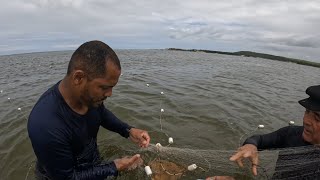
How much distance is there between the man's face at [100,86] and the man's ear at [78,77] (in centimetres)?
7

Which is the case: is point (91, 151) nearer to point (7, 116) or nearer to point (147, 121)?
point (147, 121)

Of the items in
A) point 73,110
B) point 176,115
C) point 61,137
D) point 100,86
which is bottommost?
point 176,115

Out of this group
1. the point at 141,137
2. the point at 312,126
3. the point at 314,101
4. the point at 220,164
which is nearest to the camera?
the point at 314,101

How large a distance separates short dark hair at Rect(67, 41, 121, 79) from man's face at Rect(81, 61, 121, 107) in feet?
0.19

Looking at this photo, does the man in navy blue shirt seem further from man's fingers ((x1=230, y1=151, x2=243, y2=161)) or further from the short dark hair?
man's fingers ((x1=230, y1=151, x2=243, y2=161))

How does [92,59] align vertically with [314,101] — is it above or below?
above

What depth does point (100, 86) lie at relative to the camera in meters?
3.47

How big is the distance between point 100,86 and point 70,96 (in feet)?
1.69

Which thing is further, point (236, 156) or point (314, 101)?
point (236, 156)

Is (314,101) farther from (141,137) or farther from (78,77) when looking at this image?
(78,77)

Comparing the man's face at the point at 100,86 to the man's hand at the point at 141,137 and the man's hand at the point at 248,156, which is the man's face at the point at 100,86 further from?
the man's hand at the point at 248,156

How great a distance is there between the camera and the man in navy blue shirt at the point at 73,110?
3395mm

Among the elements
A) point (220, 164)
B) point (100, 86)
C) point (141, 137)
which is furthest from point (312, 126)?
point (100, 86)

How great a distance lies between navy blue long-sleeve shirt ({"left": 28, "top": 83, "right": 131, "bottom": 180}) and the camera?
3484mm
